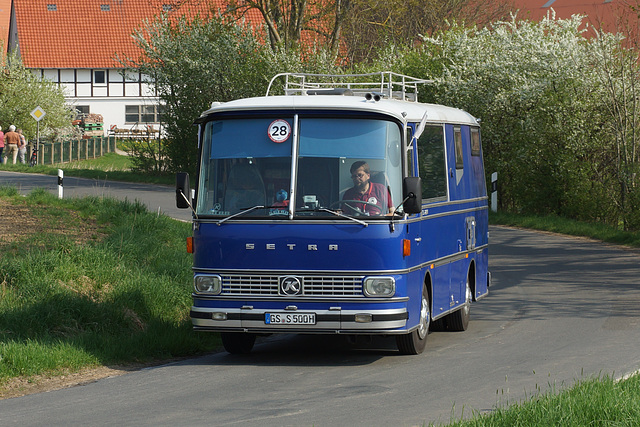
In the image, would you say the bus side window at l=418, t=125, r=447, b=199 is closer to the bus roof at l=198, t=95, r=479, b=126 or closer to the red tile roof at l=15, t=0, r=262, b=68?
the bus roof at l=198, t=95, r=479, b=126

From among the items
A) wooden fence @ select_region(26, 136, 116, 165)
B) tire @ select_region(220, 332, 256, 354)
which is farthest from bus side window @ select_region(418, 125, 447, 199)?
wooden fence @ select_region(26, 136, 116, 165)

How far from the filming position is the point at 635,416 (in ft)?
23.9

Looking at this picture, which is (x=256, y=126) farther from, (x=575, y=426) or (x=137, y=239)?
(x=137, y=239)

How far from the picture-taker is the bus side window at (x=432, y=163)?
12.0m

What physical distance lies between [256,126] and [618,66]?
20.7m

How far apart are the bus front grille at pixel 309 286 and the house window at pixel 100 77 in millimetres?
80181

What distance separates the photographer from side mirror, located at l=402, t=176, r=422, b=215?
35.3 ft

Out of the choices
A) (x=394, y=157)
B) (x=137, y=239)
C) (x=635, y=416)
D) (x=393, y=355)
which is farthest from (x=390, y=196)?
(x=137, y=239)

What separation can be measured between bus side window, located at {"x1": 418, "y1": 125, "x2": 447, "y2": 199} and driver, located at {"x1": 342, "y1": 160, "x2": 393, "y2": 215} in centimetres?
98

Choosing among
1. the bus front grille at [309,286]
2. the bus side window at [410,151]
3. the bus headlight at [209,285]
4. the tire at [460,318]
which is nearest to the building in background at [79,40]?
the tire at [460,318]

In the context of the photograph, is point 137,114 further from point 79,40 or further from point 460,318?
point 460,318

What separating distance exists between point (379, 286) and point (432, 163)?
7.35 ft

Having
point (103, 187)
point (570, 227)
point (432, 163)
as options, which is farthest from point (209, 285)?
point (103, 187)

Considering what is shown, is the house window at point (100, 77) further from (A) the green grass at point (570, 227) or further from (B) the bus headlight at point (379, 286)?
(B) the bus headlight at point (379, 286)
